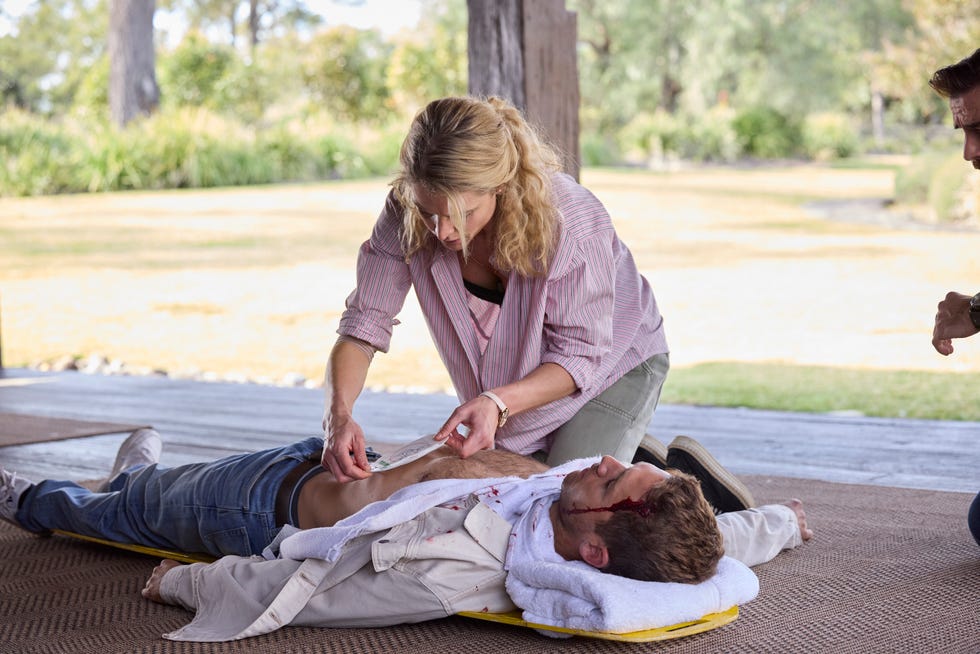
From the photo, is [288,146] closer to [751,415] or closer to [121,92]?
[121,92]

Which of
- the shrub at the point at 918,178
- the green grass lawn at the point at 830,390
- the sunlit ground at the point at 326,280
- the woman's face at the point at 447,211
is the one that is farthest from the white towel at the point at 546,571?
the shrub at the point at 918,178

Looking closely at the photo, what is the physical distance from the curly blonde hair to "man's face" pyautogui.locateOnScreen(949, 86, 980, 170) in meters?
0.79

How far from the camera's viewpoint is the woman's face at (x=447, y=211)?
2.11 m

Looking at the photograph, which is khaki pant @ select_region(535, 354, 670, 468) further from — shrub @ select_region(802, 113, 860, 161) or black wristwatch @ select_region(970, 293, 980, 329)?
shrub @ select_region(802, 113, 860, 161)

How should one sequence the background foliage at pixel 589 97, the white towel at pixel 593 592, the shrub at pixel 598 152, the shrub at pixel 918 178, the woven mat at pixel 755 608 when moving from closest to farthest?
the white towel at pixel 593 592 → the woven mat at pixel 755 608 → the shrub at pixel 918 178 → the background foliage at pixel 589 97 → the shrub at pixel 598 152

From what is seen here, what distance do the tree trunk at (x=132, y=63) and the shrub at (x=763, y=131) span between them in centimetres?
1014

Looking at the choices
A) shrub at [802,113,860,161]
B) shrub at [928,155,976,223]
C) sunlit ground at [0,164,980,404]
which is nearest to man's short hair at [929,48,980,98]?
sunlit ground at [0,164,980,404]

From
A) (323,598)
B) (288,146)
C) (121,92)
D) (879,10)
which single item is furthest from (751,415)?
(879,10)

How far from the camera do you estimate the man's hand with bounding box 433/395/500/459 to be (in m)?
2.05

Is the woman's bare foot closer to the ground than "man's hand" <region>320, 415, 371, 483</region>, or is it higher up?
closer to the ground

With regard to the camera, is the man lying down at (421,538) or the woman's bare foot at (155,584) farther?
the woman's bare foot at (155,584)

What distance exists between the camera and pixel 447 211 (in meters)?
2.11

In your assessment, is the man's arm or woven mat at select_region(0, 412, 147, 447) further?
woven mat at select_region(0, 412, 147, 447)

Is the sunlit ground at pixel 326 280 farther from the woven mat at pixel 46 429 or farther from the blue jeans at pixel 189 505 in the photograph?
the blue jeans at pixel 189 505
